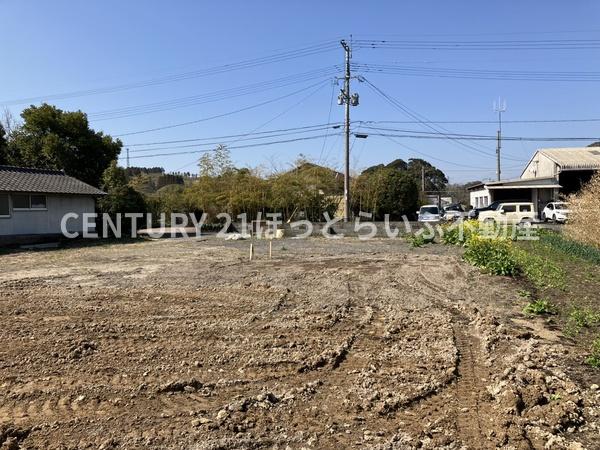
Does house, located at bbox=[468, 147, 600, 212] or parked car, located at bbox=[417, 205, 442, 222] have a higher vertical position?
house, located at bbox=[468, 147, 600, 212]

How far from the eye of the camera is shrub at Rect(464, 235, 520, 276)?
8312mm

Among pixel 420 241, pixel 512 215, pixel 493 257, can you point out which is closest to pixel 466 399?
pixel 493 257

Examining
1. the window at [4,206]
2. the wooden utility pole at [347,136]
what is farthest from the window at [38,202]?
the wooden utility pole at [347,136]

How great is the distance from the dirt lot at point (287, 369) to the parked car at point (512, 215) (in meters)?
14.5

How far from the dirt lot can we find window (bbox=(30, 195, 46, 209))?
34.1 ft

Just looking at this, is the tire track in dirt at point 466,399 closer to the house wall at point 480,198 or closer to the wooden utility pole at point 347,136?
the wooden utility pole at point 347,136

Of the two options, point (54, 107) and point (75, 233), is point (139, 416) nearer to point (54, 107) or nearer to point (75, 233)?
point (75, 233)

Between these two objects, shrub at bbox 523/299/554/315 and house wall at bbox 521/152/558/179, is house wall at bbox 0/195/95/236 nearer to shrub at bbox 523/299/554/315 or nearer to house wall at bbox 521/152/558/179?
shrub at bbox 523/299/554/315

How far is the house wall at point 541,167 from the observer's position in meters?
30.2

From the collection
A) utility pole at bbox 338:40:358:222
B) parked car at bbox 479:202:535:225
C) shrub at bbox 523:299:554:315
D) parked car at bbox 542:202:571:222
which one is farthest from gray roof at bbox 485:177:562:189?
shrub at bbox 523:299:554:315

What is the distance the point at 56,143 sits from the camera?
22766 mm

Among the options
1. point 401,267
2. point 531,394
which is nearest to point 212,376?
point 531,394

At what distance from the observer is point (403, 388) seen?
139 inches

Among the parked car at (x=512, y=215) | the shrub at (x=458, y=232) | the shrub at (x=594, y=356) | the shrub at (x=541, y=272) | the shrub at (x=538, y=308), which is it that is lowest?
the shrub at (x=594, y=356)
